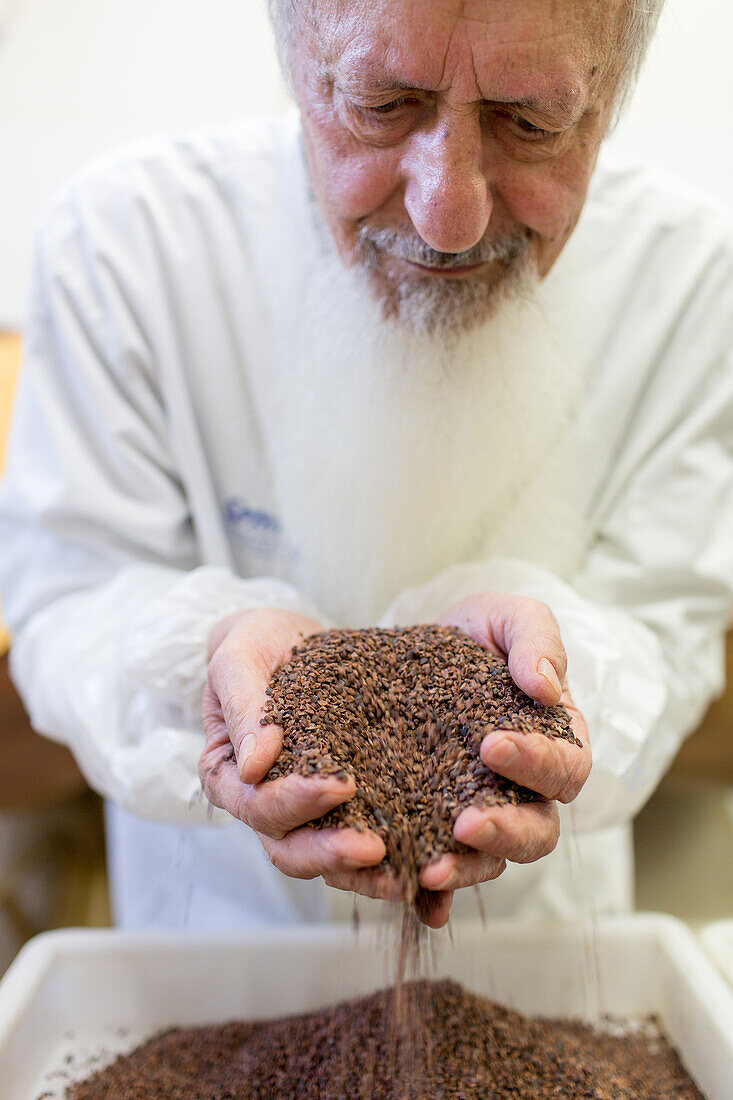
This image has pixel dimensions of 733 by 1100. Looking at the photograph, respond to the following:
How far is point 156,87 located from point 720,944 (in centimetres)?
171

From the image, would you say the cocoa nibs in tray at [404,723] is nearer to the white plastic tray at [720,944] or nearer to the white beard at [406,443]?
the white beard at [406,443]

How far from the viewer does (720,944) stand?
0.84 metres

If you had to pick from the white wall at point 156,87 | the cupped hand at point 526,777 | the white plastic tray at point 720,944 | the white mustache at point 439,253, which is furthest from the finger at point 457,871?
the white wall at point 156,87

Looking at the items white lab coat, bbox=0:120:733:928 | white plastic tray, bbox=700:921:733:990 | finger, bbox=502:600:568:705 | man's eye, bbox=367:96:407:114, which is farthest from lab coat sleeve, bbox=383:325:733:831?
man's eye, bbox=367:96:407:114

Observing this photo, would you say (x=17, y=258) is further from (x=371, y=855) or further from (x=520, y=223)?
(x=371, y=855)

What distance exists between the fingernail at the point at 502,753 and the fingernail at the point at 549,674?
5 cm

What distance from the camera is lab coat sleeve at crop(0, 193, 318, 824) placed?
0.90m

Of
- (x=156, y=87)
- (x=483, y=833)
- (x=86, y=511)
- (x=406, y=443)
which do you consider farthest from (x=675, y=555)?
(x=156, y=87)

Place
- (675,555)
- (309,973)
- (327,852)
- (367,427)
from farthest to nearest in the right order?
(675,555) → (367,427) → (309,973) → (327,852)

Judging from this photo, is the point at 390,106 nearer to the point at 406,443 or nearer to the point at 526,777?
the point at 406,443

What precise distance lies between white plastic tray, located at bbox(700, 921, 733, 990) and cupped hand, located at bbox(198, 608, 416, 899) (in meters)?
0.43

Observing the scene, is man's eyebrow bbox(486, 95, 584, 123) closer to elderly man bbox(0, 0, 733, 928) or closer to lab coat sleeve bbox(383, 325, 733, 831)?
elderly man bbox(0, 0, 733, 928)

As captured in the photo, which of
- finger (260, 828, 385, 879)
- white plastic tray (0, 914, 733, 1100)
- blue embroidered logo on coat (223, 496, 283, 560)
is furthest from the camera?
blue embroidered logo on coat (223, 496, 283, 560)

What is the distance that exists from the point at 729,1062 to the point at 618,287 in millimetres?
775
